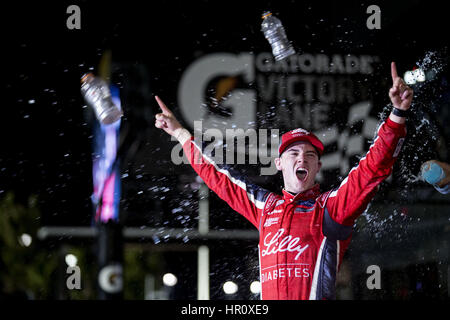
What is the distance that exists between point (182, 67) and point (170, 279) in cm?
292

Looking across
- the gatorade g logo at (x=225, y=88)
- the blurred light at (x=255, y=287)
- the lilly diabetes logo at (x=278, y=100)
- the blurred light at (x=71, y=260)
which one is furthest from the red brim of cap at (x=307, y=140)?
the blurred light at (x=71, y=260)

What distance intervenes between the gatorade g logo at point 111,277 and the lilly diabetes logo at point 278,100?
2949 mm

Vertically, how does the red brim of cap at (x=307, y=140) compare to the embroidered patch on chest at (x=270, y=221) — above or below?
above

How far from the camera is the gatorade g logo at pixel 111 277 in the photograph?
187cm

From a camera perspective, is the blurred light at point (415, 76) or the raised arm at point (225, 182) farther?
the blurred light at point (415, 76)

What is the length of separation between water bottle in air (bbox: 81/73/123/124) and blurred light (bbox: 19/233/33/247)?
385cm

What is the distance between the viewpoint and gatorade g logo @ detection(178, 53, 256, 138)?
492 cm

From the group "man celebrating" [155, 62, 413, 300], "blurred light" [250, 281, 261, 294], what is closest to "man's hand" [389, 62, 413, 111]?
"man celebrating" [155, 62, 413, 300]

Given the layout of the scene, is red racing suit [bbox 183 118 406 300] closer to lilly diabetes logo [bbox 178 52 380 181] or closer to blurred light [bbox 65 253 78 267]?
lilly diabetes logo [bbox 178 52 380 181]

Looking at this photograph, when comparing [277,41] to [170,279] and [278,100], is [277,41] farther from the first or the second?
[170,279]

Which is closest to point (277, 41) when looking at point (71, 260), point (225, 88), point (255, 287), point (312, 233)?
point (225, 88)

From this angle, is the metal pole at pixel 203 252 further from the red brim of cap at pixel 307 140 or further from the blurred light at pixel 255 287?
the red brim of cap at pixel 307 140

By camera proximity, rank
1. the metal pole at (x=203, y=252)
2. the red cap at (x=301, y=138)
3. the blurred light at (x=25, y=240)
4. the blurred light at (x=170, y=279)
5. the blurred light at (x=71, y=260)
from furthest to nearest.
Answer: the blurred light at (x=170, y=279) < the blurred light at (x=25, y=240) < the blurred light at (x=71, y=260) < the metal pole at (x=203, y=252) < the red cap at (x=301, y=138)
